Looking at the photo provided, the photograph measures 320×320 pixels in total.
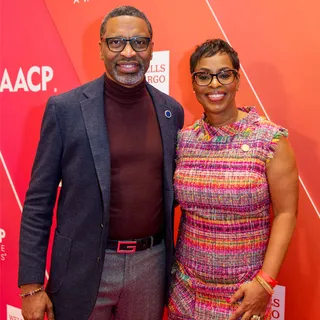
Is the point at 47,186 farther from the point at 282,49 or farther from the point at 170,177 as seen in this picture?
the point at 282,49

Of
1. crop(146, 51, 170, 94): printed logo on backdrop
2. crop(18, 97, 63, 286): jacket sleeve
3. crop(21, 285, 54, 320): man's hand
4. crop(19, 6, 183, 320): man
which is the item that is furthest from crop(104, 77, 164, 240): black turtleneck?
crop(146, 51, 170, 94): printed logo on backdrop

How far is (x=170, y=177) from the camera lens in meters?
1.80

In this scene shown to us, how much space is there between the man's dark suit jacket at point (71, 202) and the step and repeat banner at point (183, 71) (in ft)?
2.63

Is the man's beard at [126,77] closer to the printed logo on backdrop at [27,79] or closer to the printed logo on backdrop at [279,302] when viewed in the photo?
the printed logo on backdrop at [27,79]

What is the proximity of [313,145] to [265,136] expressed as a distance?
0.61m

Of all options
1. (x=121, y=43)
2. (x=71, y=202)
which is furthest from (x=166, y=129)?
(x=71, y=202)

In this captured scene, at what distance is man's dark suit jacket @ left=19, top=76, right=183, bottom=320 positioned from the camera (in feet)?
5.42

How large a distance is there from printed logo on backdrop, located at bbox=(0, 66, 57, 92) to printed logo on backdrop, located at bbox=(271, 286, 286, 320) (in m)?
1.88

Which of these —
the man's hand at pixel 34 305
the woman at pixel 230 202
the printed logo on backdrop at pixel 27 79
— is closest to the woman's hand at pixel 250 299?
the woman at pixel 230 202

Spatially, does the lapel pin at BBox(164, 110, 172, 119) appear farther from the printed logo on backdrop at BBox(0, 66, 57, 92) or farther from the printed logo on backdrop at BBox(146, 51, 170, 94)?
the printed logo on backdrop at BBox(0, 66, 57, 92)

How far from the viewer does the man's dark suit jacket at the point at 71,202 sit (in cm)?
165

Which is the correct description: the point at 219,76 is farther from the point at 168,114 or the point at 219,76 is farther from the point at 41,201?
the point at 41,201

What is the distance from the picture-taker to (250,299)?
1581mm

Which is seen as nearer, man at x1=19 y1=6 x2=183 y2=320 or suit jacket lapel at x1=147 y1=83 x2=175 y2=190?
man at x1=19 y1=6 x2=183 y2=320
